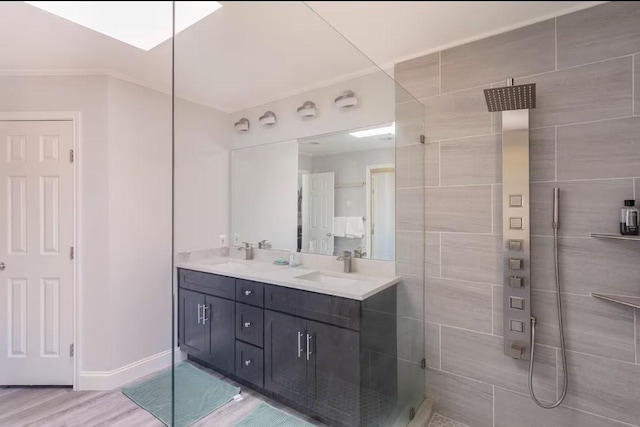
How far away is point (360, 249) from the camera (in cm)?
222

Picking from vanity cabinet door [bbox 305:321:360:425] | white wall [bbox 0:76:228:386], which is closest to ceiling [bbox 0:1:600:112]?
white wall [bbox 0:76:228:386]

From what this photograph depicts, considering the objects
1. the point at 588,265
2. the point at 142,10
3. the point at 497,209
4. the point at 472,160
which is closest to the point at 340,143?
the point at 472,160

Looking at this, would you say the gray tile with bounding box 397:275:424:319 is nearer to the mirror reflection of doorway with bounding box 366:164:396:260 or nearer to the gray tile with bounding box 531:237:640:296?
the mirror reflection of doorway with bounding box 366:164:396:260

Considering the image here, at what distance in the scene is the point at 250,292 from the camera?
6.87 feet

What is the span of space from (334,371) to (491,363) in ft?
3.05

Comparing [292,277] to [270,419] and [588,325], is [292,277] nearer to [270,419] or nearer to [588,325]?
[270,419]

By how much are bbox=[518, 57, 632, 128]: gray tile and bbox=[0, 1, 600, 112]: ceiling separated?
458mm

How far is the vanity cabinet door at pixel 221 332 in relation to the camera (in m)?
2.21

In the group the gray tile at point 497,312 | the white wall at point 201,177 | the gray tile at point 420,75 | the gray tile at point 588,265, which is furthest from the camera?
the white wall at point 201,177

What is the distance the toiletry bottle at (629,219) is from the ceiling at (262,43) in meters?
0.97

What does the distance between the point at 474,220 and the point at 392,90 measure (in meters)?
0.99

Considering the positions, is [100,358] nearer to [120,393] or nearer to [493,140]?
[120,393]

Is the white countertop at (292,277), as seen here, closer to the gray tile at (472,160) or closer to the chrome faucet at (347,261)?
the chrome faucet at (347,261)

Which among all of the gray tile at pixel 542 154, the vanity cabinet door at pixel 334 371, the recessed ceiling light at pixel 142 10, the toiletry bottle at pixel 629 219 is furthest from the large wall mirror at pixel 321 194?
the recessed ceiling light at pixel 142 10
